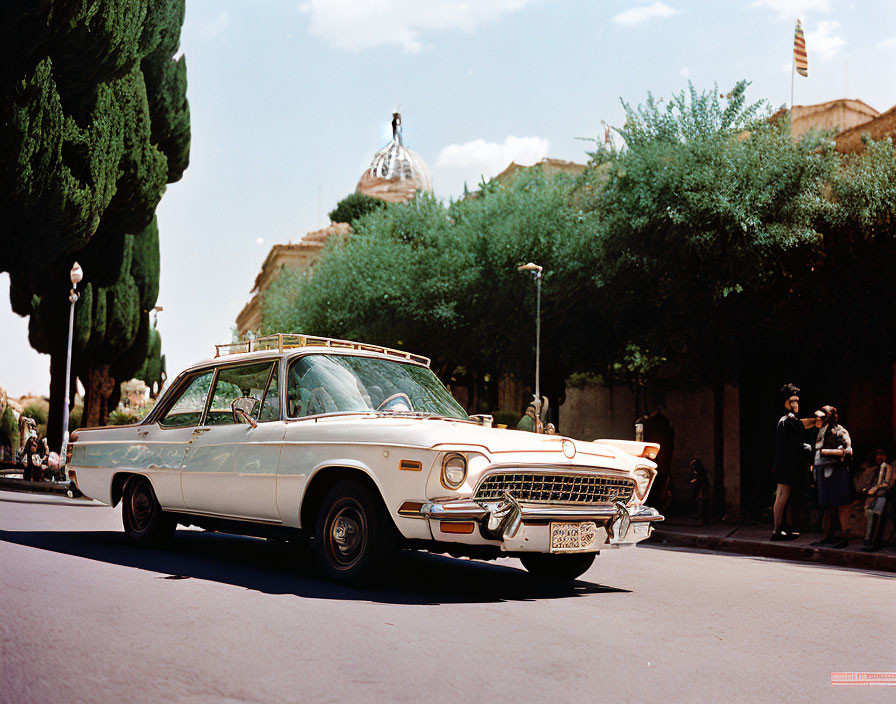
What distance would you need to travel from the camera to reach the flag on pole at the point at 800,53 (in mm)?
32188

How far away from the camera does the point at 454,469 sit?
6062 millimetres

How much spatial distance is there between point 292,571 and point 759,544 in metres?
7.87

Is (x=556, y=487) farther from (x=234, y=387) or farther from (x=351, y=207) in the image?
(x=351, y=207)

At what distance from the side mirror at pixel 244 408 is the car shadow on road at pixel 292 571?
1.17m

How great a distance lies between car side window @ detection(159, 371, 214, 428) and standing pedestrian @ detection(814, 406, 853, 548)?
8.15m

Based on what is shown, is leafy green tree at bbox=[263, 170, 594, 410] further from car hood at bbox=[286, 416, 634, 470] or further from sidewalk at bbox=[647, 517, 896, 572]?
car hood at bbox=[286, 416, 634, 470]

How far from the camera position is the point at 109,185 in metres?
23.0

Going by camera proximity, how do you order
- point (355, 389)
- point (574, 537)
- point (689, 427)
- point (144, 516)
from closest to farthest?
1. point (574, 537)
2. point (355, 389)
3. point (144, 516)
4. point (689, 427)

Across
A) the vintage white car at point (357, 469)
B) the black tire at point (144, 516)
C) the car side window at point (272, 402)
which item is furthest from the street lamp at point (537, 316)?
Answer: the car side window at point (272, 402)

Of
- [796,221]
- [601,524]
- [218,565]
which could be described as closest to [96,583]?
[218,565]

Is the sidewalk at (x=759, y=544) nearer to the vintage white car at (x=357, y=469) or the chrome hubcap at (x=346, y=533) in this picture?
the vintage white car at (x=357, y=469)

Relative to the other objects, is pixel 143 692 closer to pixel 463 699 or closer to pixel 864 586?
pixel 463 699

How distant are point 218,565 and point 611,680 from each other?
4.14m

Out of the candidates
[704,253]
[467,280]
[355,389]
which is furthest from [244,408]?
[467,280]
